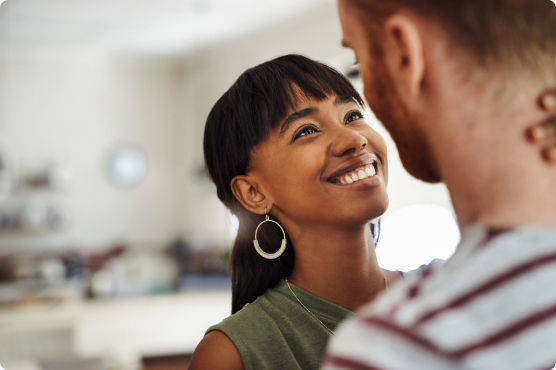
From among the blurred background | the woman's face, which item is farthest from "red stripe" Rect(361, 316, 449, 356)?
the blurred background

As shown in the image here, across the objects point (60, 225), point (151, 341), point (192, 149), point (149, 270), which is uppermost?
point (192, 149)

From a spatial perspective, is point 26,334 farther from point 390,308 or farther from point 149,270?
point 390,308

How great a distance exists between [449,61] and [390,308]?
0.21m

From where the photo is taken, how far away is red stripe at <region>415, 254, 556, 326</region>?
359 millimetres

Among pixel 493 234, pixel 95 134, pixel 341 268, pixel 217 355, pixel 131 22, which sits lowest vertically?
pixel 217 355

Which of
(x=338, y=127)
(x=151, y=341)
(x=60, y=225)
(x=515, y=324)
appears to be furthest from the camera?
(x=60, y=225)

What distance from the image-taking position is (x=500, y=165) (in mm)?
405

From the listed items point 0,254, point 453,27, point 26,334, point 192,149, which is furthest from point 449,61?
point 192,149

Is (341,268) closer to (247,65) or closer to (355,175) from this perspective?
(355,175)

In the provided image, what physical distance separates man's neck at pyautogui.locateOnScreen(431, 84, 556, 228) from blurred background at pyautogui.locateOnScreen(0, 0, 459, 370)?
2379 millimetres

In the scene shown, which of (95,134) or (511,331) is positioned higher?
(95,134)

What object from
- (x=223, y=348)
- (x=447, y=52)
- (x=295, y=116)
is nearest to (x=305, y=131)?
(x=295, y=116)

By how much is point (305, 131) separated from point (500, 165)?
1.80 feet

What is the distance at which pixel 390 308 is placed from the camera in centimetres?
38
